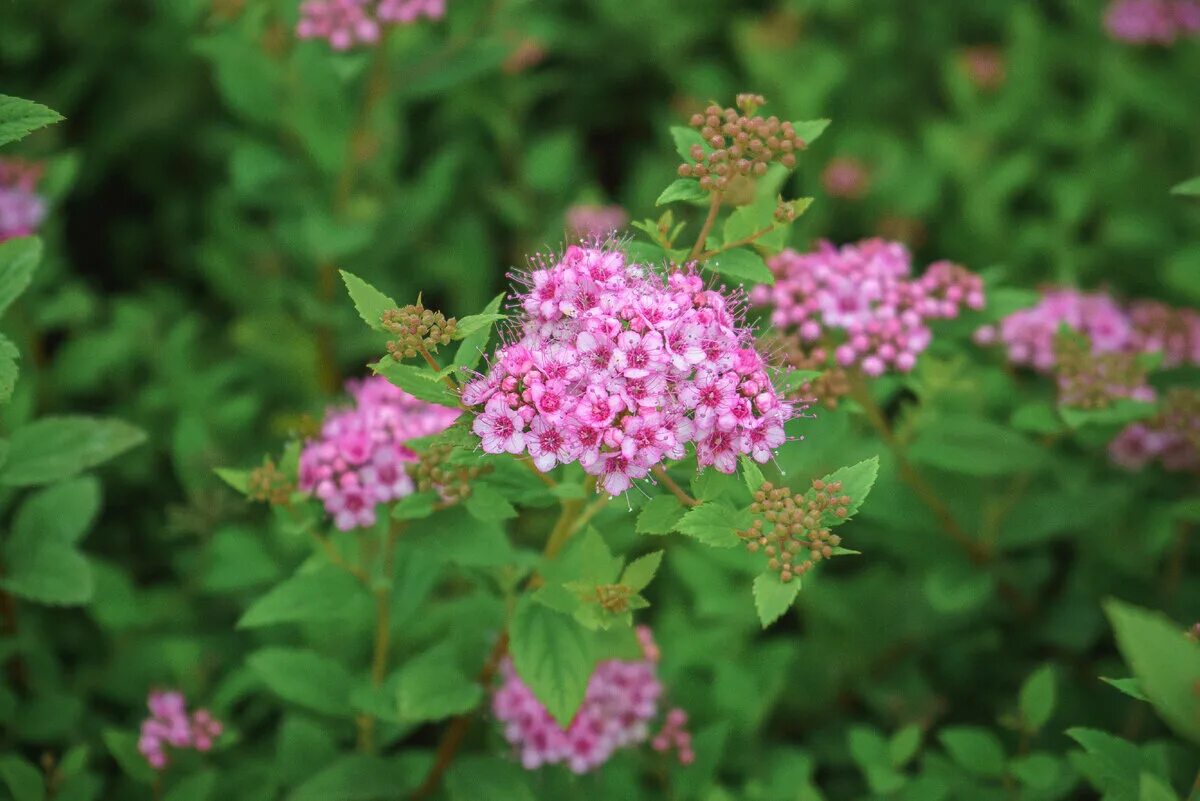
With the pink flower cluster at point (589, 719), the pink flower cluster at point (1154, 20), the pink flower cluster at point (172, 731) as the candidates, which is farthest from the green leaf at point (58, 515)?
the pink flower cluster at point (1154, 20)

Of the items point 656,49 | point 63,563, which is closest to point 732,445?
point 63,563

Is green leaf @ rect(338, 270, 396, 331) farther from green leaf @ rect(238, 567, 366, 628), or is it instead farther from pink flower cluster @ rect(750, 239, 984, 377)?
pink flower cluster @ rect(750, 239, 984, 377)

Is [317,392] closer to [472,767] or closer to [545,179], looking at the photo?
[545,179]

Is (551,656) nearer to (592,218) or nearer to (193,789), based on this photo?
(193,789)

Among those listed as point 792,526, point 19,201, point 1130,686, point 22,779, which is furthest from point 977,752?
point 19,201

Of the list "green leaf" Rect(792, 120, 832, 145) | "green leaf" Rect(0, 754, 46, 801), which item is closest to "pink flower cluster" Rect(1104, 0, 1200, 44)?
"green leaf" Rect(792, 120, 832, 145)
